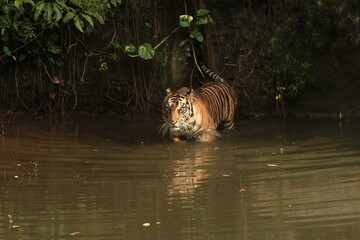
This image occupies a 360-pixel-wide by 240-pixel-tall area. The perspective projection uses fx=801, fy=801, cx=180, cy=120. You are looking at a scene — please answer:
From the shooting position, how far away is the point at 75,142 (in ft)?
28.0

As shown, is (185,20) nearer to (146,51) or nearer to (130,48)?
Answer: (146,51)

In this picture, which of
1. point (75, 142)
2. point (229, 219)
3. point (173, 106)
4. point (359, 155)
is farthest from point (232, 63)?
point (229, 219)

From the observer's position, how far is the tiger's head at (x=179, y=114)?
8844 millimetres

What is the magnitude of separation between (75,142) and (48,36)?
230 cm

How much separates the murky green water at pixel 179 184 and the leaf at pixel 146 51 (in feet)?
3.28

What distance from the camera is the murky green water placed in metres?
4.89

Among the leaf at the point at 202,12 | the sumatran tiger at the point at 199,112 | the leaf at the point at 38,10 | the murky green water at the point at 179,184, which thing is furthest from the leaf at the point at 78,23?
the leaf at the point at 202,12

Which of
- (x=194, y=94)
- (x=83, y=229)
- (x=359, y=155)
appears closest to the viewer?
(x=83, y=229)

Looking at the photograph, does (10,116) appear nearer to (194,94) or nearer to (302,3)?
(194,94)

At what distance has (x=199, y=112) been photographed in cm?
912

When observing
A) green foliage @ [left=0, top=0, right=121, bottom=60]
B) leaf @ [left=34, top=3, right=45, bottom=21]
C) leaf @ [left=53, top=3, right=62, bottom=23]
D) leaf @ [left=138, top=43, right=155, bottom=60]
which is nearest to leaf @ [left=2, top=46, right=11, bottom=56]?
green foliage @ [left=0, top=0, right=121, bottom=60]

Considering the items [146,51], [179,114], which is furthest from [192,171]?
[146,51]

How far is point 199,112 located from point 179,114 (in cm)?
31

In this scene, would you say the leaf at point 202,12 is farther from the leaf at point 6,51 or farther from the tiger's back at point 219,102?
the leaf at point 6,51
